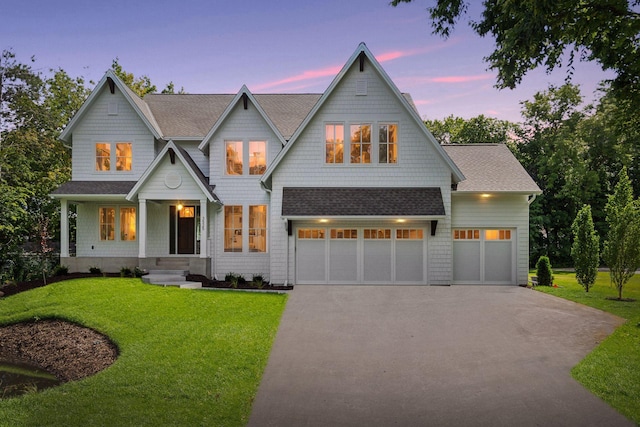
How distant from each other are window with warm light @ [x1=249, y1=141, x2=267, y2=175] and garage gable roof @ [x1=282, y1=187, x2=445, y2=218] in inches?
87.6

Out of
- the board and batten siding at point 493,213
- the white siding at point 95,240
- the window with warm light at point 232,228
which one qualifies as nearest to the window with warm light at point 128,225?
the white siding at point 95,240

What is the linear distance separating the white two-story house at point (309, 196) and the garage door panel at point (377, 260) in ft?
0.13

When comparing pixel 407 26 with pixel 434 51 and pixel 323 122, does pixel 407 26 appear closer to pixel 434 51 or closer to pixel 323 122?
pixel 434 51

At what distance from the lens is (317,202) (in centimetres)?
1518

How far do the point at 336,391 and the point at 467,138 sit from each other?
39582mm

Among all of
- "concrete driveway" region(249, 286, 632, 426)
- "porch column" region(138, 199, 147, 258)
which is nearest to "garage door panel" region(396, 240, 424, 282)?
"concrete driveway" region(249, 286, 632, 426)

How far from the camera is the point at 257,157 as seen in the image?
17266 mm

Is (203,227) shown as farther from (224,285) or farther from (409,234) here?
(409,234)

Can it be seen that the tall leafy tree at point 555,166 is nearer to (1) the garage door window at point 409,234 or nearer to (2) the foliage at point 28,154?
(1) the garage door window at point 409,234

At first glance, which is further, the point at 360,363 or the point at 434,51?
the point at 434,51

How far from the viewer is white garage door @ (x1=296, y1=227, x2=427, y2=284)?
1565cm

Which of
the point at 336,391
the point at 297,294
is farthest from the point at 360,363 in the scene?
the point at 297,294

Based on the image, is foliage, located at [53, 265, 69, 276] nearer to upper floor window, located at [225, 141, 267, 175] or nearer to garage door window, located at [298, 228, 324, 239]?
upper floor window, located at [225, 141, 267, 175]

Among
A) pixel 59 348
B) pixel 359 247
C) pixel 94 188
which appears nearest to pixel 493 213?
pixel 359 247
